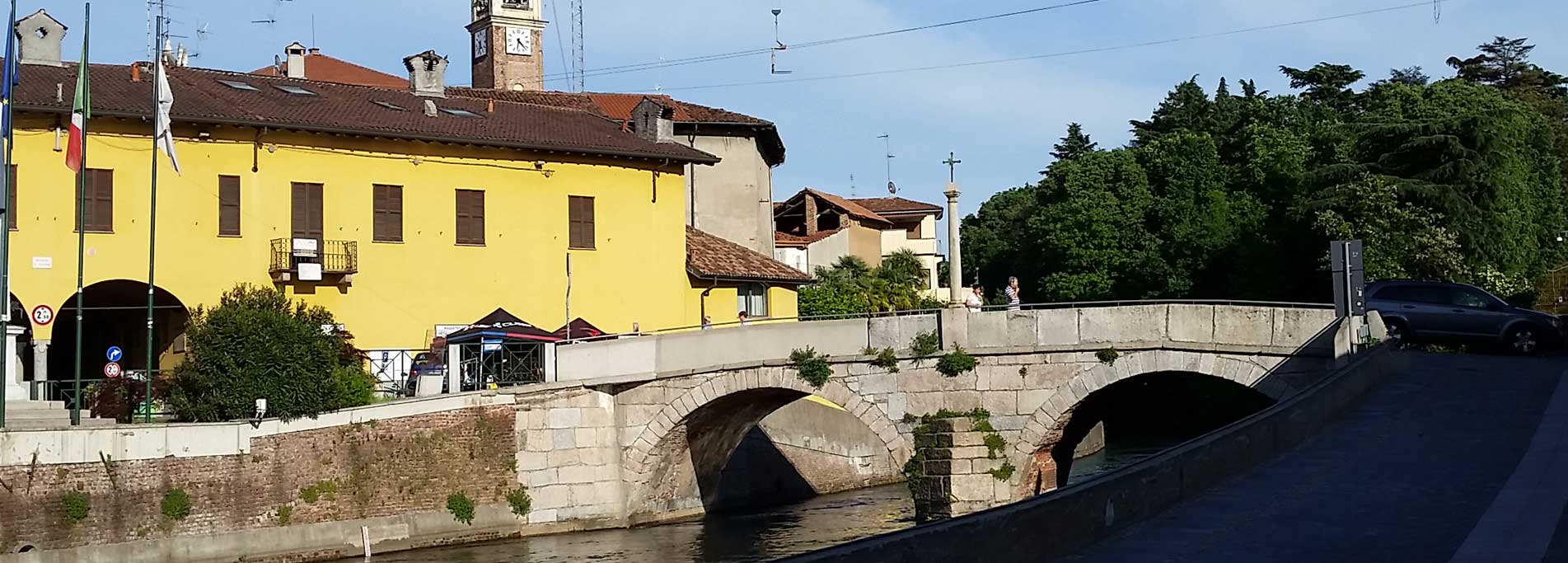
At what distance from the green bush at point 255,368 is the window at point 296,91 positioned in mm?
8399

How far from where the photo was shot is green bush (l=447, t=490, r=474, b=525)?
29969mm

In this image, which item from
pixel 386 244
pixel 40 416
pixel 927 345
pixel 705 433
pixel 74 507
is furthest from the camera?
pixel 386 244

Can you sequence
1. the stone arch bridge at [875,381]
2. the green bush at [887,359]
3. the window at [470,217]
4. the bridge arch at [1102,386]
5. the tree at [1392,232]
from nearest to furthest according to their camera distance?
the bridge arch at [1102,386]
the stone arch bridge at [875,381]
the green bush at [887,359]
the window at [470,217]
the tree at [1392,232]

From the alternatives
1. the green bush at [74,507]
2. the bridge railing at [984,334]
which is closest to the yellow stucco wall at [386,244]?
the bridge railing at [984,334]

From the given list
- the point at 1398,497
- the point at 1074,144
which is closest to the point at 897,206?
the point at 1074,144

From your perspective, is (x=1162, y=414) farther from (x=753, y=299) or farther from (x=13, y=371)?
(x=13, y=371)

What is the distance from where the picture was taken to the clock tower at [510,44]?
69.2m

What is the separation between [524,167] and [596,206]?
6.50ft

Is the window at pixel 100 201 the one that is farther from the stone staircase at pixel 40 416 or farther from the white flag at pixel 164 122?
the stone staircase at pixel 40 416

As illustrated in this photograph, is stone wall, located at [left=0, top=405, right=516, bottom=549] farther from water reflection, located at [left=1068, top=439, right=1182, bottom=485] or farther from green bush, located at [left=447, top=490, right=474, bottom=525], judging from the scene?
water reflection, located at [left=1068, top=439, right=1182, bottom=485]

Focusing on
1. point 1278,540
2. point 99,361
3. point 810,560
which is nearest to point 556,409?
point 99,361

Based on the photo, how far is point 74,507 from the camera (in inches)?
1002

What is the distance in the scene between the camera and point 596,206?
3681 cm

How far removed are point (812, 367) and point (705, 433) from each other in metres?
4.65
